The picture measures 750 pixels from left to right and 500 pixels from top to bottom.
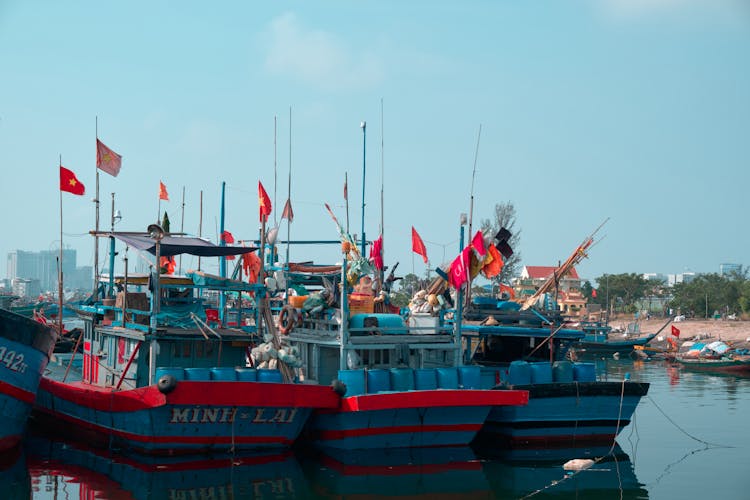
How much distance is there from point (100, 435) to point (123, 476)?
3190mm

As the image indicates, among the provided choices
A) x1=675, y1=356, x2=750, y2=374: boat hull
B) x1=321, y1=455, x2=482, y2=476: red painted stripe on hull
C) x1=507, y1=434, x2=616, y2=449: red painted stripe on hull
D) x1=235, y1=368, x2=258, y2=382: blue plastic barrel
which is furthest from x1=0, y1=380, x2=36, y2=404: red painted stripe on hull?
x1=675, y1=356, x2=750, y2=374: boat hull

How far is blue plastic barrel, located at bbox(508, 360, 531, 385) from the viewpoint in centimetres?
2386

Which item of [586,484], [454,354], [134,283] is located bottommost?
[586,484]

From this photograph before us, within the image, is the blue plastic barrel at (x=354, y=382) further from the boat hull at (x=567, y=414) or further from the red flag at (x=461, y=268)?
the boat hull at (x=567, y=414)

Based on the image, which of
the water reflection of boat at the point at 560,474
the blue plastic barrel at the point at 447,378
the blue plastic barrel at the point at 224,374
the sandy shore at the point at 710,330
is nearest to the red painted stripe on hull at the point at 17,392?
the blue plastic barrel at the point at 224,374

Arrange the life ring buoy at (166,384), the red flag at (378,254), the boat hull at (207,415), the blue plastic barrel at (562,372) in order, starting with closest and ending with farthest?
1. the life ring buoy at (166,384)
2. the boat hull at (207,415)
3. the blue plastic barrel at (562,372)
4. the red flag at (378,254)

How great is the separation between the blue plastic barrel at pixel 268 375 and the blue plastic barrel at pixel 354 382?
1486 mm

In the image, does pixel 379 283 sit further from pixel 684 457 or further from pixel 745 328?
pixel 745 328

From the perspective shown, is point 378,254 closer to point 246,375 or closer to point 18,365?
point 246,375

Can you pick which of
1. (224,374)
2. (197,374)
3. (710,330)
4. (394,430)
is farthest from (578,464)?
(710,330)

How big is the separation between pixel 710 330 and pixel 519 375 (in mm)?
56215

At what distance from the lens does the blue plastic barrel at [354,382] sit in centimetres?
2181

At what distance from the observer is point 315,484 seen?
65.1 ft

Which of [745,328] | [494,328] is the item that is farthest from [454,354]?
[745,328]
